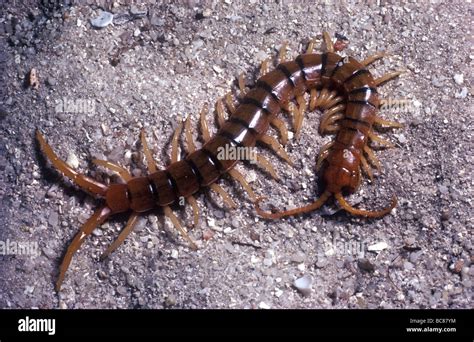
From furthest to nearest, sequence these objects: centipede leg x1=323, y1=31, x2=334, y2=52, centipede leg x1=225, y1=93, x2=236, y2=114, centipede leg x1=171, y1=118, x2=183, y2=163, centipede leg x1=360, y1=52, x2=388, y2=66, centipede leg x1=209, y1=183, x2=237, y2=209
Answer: centipede leg x1=323, y1=31, x2=334, y2=52 < centipede leg x1=360, y1=52, x2=388, y2=66 < centipede leg x1=225, y1=93, x2=236, y2=114 < centipede leg x1=171, y1=118, x2=183, y2=163 < centipede leg x1=209, y1=183, x2=237, y2=209

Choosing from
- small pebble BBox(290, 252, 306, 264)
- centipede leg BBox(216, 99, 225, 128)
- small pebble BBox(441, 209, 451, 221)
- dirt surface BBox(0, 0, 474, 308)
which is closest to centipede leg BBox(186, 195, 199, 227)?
dirt surface BBox(0, 0, 474, 308)

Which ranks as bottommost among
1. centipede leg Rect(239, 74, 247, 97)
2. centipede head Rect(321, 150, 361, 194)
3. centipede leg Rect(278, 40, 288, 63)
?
centipede head Rect(321, 150, 361, 194)

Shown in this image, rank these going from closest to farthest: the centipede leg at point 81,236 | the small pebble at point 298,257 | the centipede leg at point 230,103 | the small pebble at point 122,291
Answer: the centipede leg at point 81,236
the small pebble at point 122,291
the small pebble at point 298,257
the centipede leg at point 230,103

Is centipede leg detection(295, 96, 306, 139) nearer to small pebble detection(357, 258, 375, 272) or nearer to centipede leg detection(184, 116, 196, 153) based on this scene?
centipede leg detection(184, 116, 196, 153)

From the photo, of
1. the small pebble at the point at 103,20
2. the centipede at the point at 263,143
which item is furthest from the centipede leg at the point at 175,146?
the small pebble at the point at 103,20

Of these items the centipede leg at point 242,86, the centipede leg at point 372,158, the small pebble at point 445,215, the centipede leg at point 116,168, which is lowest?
the small pebble at point 445,215

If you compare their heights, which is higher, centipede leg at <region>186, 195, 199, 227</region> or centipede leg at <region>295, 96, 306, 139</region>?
centipede leg at <region>295, 96, 306, 139</region>

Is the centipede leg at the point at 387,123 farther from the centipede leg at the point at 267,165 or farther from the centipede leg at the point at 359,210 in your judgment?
the centipede leg at the point at 267,165
